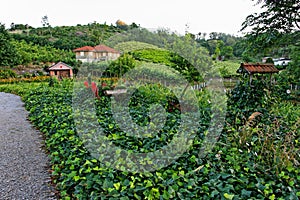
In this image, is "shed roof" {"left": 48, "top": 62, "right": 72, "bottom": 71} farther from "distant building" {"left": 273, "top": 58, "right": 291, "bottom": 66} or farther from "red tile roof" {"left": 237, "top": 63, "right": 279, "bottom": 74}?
"distant building" {"left": 273, "top": 58, "right": 291, "bottom": 66}

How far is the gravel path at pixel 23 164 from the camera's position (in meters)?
2.11

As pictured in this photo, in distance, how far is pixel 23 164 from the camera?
2666 millimetres

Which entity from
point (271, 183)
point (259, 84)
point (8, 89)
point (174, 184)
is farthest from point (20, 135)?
point (8, 89)

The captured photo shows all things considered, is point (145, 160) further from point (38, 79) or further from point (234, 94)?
point (38, 79)

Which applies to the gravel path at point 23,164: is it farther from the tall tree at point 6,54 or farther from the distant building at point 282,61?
the distant building at point 282,61

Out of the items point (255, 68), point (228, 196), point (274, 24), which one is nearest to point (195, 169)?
point (228, 196)

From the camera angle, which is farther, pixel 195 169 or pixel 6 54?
pixel 6 54

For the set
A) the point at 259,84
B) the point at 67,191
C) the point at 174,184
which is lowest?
the point at 67,191

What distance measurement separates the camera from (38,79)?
12.6 meters

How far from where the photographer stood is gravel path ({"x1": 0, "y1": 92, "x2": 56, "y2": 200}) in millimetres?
2111

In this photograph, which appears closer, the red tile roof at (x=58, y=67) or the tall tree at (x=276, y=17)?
the tall tree at (x=276, y=17)

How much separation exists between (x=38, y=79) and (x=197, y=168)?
12487 millimetres

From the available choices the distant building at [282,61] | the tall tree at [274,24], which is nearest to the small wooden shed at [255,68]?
the tall tree at [274,24]

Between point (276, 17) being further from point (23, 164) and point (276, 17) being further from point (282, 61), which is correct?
point (282, 61)
